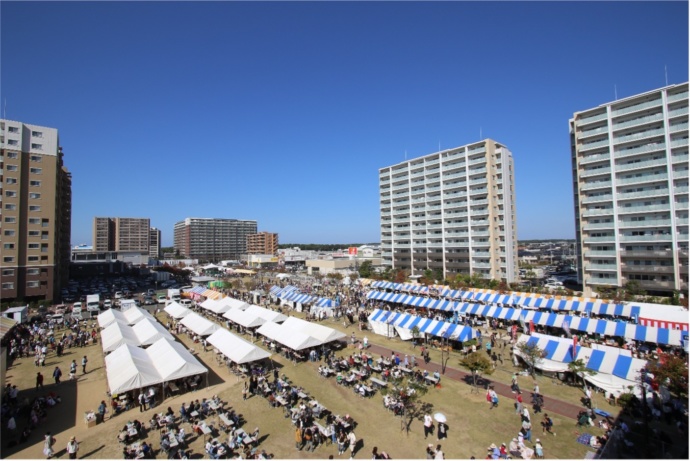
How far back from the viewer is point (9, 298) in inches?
1732

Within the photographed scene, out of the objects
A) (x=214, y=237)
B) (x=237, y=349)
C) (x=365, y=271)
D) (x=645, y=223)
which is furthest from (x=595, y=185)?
(x=214, y=237)

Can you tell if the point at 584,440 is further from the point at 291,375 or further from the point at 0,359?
the point at 0,359

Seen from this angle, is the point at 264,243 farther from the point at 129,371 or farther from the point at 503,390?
the point at 503,390

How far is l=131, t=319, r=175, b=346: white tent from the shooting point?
2412cm

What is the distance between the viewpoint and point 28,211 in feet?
151

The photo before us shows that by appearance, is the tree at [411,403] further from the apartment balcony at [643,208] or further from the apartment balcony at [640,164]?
the apartment balcony at [640,164]

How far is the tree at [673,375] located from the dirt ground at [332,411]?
3.21 m

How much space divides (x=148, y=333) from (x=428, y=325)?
19395 mm

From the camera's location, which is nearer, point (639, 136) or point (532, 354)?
point (532, 354)

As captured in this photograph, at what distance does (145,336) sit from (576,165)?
55.0 meters

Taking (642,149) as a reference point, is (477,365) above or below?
below

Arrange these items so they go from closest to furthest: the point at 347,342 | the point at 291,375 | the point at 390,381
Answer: the point at 390,381 → the point at 291,375 → the point at 347,342

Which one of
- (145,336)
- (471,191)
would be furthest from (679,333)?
(471,191)

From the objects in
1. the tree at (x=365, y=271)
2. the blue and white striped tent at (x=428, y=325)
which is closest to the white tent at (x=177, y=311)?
the blue and white striped tent at (x=428, y=325)
